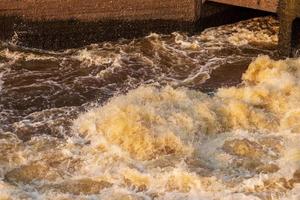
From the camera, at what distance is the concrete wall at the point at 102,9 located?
41.4 feet

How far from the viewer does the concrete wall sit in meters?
12.6

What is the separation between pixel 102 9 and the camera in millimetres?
13047

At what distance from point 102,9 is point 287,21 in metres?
4.44

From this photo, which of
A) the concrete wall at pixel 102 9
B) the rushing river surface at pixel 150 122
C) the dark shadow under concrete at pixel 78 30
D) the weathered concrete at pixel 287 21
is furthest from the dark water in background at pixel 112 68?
the concrete wall at pixel 102 9

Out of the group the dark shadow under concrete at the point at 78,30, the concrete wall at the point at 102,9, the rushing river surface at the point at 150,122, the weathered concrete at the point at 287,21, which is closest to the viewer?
the rushing river surface at the point at 150,122

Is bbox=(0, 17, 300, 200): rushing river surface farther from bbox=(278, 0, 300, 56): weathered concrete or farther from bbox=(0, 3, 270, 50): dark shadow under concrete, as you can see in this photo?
bbox=(278, 0, 300, 56): weathered concrete

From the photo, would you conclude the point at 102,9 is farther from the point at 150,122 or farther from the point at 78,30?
the point at 150,122

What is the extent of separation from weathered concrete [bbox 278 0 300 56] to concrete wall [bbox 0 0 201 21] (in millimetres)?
2202

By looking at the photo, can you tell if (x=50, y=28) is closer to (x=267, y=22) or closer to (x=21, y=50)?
(x=21, y=50)

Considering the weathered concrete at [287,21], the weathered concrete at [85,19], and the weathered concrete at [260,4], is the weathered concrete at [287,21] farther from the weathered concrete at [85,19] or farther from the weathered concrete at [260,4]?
the weathered concrete at [85,19]

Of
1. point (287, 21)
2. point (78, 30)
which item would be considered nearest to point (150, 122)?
point (78, 30)

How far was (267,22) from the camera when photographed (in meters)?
14.5

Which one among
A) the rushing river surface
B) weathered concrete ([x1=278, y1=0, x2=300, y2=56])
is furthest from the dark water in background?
weathered concrete ([x1=278, y1=0, x2=300, y2=56])

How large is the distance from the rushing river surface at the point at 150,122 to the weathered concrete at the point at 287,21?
0.38 m
